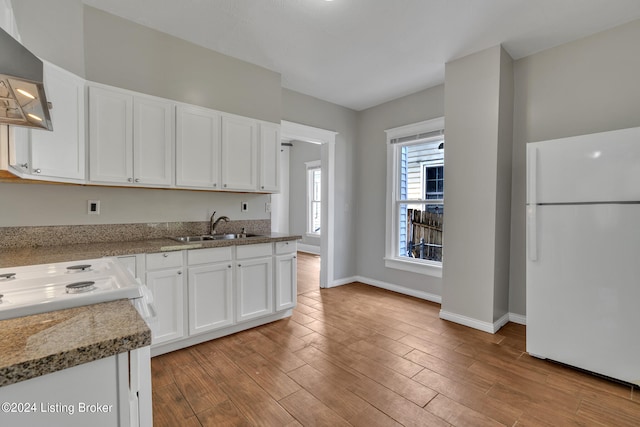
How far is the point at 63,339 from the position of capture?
75 cm

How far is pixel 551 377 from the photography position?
2.15 meters

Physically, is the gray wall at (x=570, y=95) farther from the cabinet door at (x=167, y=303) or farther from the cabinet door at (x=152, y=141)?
the cabinet door at (x=152, y=141)

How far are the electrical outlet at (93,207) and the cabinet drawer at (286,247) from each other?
157 cm

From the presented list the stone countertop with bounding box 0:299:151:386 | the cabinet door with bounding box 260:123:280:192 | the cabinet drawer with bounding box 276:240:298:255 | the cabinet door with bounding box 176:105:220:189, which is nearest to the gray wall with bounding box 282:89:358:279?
the cabinet door with bounding box 260:123:280:192

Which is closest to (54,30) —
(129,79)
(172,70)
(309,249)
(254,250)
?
(129,79)

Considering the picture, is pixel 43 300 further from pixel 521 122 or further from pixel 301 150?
pixel 301 150

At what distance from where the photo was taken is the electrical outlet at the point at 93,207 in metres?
2.40

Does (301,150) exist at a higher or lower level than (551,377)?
higher

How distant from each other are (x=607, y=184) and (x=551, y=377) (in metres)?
1.44

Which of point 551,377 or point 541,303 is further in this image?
point 541,303

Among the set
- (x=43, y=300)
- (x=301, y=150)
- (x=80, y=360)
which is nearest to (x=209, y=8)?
(x=43, y=300)

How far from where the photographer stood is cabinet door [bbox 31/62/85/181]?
1.91 metres

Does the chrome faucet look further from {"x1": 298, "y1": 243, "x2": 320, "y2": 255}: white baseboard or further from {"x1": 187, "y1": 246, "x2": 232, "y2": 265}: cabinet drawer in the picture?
{"x1": 298, "y1": 243, "x2": 320, "y2": 255}: white baseboard

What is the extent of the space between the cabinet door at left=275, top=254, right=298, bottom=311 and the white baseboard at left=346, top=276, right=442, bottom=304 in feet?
5.68
